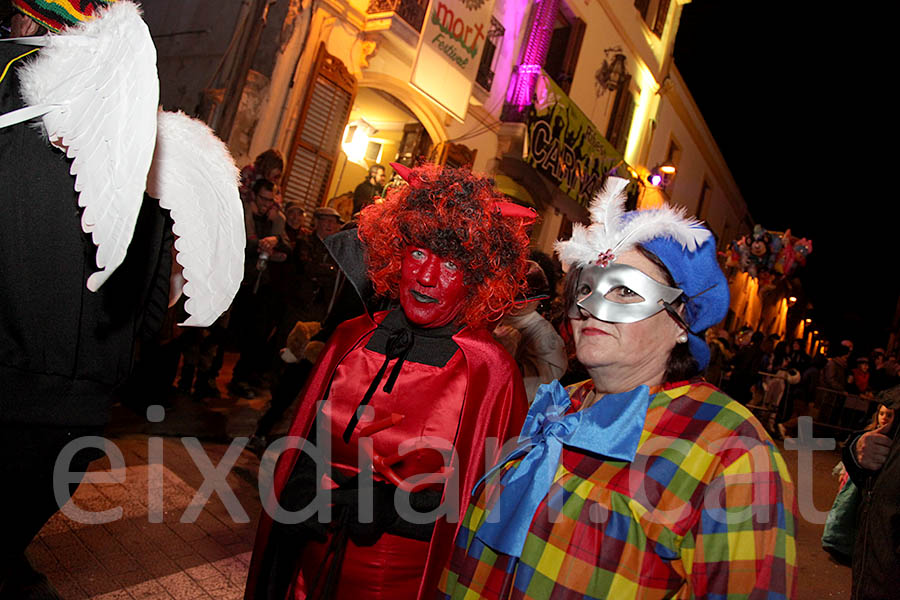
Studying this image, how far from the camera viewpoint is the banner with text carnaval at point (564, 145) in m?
11.0

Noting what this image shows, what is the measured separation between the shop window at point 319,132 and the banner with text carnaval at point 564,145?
386cm

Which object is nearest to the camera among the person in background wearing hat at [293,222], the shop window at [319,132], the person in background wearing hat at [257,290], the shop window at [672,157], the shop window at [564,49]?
the person in background wearing hat at [257,290]

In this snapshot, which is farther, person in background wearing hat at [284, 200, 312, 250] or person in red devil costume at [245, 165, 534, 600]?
person in background wearing hat at [284, 200, 312, 250]

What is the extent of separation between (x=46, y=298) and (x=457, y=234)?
1.40m

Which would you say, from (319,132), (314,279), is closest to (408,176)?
(314,279)

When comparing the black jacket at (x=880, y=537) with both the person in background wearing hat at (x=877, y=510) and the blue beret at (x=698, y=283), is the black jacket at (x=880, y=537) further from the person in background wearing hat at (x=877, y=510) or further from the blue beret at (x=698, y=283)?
the blue beret at (x=698, y=283)

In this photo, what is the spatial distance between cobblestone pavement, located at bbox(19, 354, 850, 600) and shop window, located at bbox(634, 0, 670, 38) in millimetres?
15014

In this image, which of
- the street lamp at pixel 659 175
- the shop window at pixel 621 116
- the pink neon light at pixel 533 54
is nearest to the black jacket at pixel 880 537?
the pink neon light at pixel 533 54

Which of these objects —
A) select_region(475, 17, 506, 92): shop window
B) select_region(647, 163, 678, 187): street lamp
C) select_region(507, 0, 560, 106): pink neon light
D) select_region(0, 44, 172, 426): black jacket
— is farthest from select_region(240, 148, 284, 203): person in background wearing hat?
select_region(647, 163, 678, 187): street lamp

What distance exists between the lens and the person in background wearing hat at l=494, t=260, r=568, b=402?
11.9 ft

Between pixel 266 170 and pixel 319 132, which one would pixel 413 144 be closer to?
pixel 319 132

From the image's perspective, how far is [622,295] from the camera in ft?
5.28

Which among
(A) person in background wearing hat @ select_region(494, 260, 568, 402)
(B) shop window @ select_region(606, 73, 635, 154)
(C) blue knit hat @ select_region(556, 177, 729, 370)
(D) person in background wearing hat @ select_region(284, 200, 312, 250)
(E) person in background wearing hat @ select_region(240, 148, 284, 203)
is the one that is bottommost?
(A) person in background wearing hat @ select_region(494, 260, 568, 402)

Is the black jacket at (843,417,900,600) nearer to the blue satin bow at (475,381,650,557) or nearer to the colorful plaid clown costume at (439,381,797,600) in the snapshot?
the colorful plaid clown costume at (439,381,797,600)
